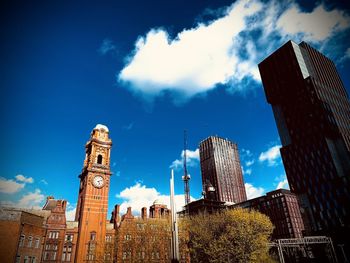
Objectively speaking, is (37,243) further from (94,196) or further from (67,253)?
(94,196)

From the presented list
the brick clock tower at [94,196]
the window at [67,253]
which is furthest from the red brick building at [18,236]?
the brick clock tower at [94,196]

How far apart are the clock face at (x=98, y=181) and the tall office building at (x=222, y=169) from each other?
87.9m

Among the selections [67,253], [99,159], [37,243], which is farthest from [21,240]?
[99,159]

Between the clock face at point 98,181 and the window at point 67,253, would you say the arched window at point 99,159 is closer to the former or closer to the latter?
the clock face at point 98,181

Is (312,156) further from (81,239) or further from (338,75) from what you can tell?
(81,239)

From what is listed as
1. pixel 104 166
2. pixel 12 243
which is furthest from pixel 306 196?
pixel 12 243

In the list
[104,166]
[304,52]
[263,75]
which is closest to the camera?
[104,166]

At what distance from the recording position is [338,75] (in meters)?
109

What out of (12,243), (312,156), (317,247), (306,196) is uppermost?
(312,156)

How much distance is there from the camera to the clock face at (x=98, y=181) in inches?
2250

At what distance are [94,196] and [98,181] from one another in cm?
375

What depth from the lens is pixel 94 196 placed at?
55.9m

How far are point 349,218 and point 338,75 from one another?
68782 mm

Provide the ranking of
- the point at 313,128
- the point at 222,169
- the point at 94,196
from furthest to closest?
the point at 222,169 → the point at 313,128 → the point at 94,196
